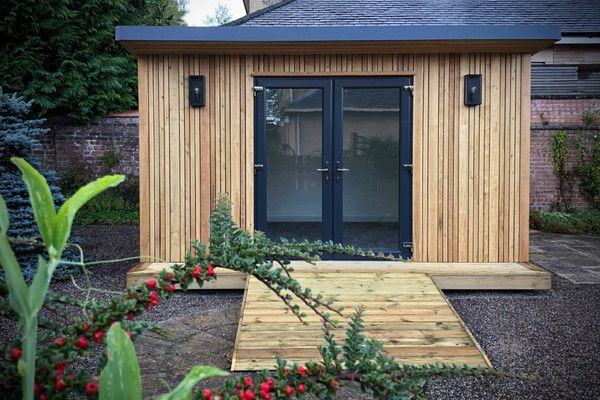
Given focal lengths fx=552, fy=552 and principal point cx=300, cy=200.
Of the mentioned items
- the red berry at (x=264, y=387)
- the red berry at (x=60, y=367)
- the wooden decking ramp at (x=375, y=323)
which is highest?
the red berry at (x=60, y=367)

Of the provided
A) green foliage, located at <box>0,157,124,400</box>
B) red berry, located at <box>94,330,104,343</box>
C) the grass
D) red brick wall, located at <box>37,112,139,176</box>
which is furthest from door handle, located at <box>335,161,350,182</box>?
red brick wall, located at <box>37,112,139,176</box>

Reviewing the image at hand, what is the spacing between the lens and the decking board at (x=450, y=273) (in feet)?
17.3

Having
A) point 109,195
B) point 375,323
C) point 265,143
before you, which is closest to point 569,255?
point 265,143

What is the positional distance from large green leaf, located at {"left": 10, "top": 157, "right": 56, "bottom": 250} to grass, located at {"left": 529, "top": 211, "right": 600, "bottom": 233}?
10.7 m

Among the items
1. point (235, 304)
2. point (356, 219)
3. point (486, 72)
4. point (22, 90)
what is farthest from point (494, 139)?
point (22, 90)

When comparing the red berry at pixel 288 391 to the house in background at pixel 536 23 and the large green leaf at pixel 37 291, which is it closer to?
the large green leaf at pixel 37 291

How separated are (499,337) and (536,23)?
10.4 meters

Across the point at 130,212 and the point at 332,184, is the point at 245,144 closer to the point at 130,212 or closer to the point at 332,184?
the point at 332,184

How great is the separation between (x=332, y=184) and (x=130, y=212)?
7414 millimetres

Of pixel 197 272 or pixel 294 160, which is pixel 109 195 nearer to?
pixel 294 160

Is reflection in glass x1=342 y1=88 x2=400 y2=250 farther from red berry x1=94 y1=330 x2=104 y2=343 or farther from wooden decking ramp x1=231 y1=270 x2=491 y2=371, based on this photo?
red berry x1=94 y1=330 x2=104 y2=343

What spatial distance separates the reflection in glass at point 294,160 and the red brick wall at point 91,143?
25.1ft

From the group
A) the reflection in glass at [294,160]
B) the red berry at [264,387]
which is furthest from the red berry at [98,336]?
the reflection in glass at [294,160]

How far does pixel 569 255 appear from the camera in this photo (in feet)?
25.2
